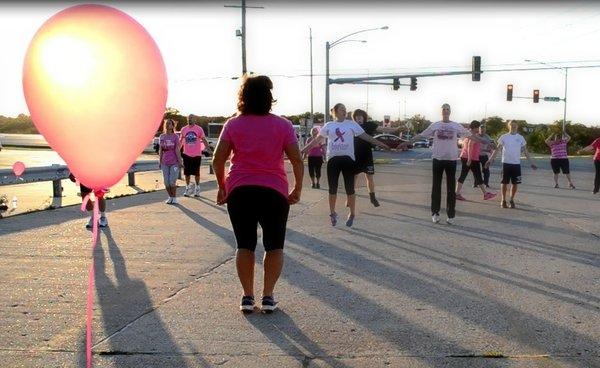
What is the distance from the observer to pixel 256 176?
572 cm

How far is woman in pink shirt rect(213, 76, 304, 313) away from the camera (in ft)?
18.8

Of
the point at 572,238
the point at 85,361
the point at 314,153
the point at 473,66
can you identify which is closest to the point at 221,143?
the point at 85,361

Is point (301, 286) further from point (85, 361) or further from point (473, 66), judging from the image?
point (473, 66)

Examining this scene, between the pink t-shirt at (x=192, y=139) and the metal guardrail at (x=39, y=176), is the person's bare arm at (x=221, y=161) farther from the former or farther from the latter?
the pink t-shirt at (x=192, y=139)

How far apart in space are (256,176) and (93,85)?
1.72m

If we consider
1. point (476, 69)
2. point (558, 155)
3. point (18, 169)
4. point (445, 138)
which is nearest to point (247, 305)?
point (445, 138)

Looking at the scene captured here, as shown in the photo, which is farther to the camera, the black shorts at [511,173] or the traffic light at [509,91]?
the traffic light at [509,91]

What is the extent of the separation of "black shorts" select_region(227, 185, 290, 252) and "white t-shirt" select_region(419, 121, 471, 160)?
5641 mm

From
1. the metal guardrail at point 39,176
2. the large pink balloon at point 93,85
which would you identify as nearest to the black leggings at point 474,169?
the metal guardrail at point 39,176

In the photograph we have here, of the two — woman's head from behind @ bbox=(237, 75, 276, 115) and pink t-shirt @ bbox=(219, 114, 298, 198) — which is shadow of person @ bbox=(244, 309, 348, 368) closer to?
pink t-shirt @ bbox=(219, 114, 298, 198)

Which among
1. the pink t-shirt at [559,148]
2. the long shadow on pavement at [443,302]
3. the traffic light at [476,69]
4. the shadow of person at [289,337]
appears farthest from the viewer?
the traffic light at [476,69]

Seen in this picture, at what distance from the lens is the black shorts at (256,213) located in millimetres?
5727

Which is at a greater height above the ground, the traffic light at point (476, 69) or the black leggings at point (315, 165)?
the traffic light at point (476, 69)

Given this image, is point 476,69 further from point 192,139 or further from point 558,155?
point 192,139
